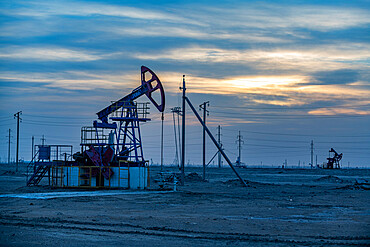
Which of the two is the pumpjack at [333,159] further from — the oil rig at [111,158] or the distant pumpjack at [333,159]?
the oil rig at [111,158]

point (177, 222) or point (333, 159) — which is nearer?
point (177, 222)

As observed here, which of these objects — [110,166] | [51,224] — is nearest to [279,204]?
[51,224]

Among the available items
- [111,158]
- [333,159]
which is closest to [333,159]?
[333,159]

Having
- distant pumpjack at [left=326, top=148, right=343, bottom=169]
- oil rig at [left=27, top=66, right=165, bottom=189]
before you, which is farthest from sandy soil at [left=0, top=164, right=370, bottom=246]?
distant pumpjack at [left=326, top=148, right=343, bottom=169]

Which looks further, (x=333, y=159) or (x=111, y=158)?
(x=333, y=159)

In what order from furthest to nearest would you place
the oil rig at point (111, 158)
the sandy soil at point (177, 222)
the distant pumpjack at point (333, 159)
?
the distant pumpjack at point (333, 159) < the oil rig at point (111, 158) < the sandy soil at point (177, 222)

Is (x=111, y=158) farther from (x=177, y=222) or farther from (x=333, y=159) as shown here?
(x=333, y=159)

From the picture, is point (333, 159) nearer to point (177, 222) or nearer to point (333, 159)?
point (333, 159)

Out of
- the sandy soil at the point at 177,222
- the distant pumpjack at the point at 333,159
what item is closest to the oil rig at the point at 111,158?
the sandy soil at the point at 177,222

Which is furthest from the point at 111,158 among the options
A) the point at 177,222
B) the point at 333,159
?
the point at 333,159

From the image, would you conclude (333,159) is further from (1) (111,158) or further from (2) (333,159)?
(1) (111,158)

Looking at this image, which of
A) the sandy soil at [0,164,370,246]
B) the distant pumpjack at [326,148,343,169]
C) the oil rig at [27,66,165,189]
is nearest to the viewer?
the sandy soil at [0,164,370,246]

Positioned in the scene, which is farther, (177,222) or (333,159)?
(333,159)

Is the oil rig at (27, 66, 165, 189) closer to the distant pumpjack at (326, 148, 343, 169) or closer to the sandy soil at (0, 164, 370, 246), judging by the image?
the sandy soil at (0, 164, 370, 246)
